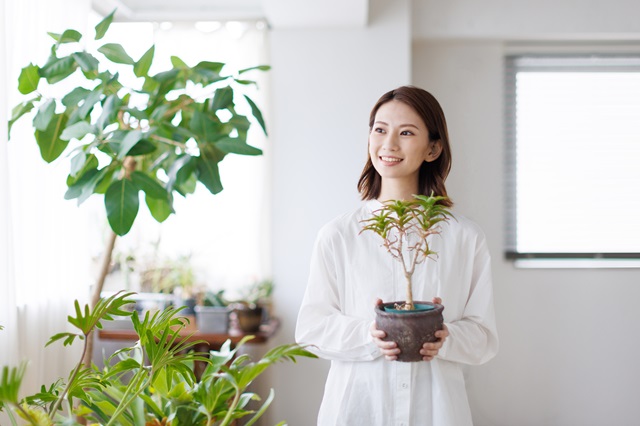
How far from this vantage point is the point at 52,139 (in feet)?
7.83

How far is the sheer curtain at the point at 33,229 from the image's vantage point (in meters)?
2.38

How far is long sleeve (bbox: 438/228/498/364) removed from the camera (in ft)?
5.41

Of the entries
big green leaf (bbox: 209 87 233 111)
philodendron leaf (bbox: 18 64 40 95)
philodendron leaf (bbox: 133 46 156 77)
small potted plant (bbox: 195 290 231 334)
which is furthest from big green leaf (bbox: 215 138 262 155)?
small potted plant (bbox: 195 290 231 334)

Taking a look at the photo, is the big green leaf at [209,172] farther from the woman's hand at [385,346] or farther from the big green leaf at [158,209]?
the woman's hand at [385,346]

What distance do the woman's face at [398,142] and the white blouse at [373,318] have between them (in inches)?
6.9

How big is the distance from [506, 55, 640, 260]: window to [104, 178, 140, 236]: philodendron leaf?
7.81 feet

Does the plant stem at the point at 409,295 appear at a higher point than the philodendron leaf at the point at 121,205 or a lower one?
lower

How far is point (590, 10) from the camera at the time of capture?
3.71 metres

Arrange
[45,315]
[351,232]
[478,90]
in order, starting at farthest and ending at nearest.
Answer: [478,90]
[45,315]
[351,232]

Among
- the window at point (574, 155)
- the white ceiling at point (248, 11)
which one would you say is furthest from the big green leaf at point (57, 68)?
the window at point (574, 155)

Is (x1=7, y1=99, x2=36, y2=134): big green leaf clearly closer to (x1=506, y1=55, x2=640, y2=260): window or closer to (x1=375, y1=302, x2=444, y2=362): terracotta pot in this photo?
(x1=375, y1=302, x2=444, y2=362): terracotta pot

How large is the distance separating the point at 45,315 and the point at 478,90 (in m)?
2.51

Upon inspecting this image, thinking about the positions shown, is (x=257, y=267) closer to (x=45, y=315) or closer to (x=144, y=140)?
(x=45, y=315)

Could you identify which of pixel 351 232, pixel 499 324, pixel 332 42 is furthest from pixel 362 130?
pixel 351 232
